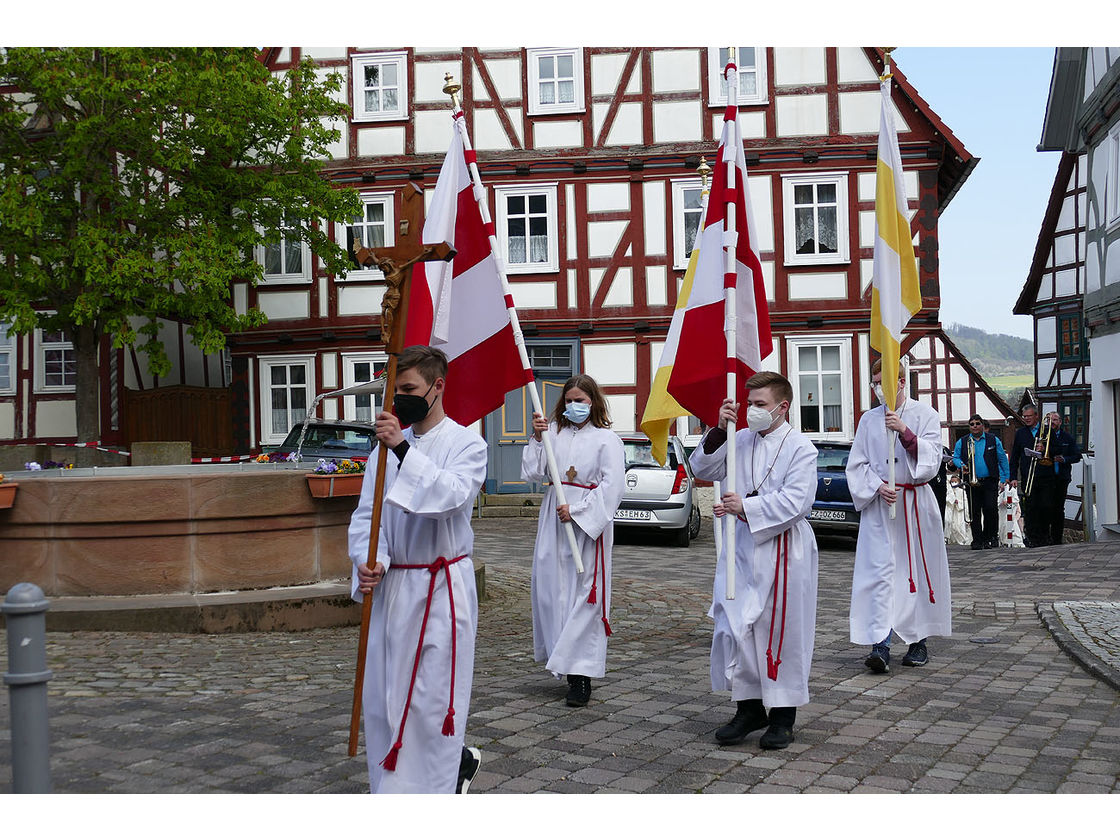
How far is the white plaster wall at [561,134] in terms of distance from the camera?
75.5ft

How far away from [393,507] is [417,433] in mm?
321

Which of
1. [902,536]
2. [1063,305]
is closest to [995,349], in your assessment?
[1063,305]

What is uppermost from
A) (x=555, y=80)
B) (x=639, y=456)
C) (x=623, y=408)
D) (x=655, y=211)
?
(x=555, y=80)

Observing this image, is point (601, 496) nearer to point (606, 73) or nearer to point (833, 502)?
point (833, 502)

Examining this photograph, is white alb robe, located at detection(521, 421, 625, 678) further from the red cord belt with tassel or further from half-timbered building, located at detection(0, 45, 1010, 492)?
half-timbered building, located at detection(0, 45, 1010, 492)

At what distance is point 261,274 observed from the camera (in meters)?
20.4

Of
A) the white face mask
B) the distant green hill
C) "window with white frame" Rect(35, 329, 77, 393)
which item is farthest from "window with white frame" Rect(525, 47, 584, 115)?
the distant green hill

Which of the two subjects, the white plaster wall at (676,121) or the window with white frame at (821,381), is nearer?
the window with white frame at (821,381)

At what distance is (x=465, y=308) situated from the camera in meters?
6.93

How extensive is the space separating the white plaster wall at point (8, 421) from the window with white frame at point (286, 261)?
238 inches

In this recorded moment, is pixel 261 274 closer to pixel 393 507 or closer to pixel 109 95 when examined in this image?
pixel 109 95

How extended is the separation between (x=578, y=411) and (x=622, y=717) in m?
1.95

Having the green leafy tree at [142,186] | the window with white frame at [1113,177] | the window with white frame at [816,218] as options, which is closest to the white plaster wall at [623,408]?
the window with white frame at [816,218]

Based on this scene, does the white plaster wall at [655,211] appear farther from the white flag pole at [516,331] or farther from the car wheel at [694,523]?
the white flag pole at [516,331]
